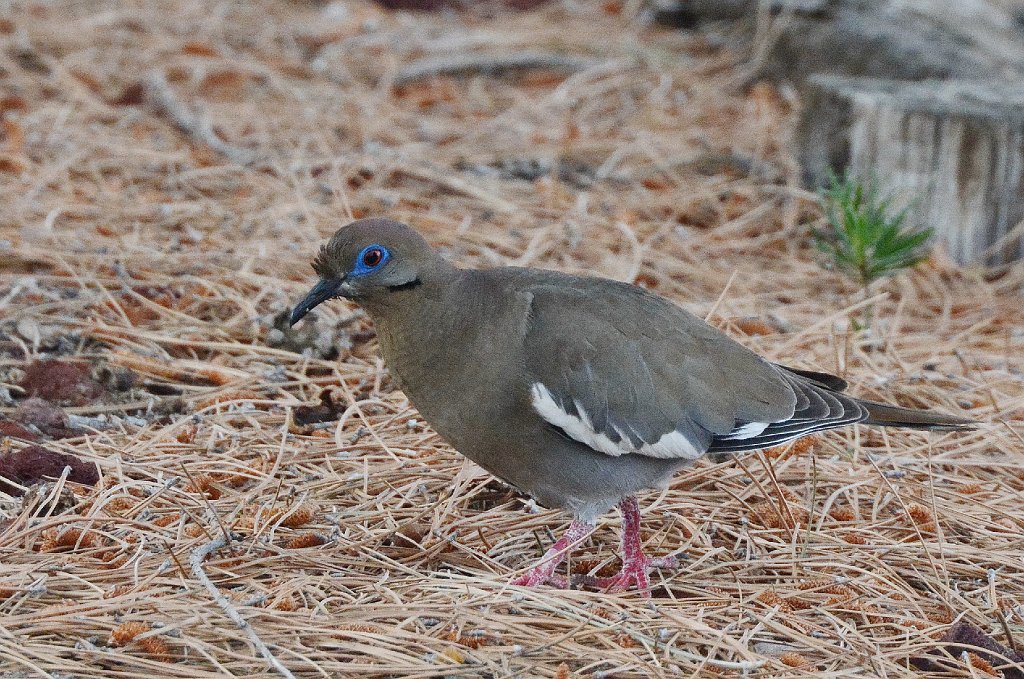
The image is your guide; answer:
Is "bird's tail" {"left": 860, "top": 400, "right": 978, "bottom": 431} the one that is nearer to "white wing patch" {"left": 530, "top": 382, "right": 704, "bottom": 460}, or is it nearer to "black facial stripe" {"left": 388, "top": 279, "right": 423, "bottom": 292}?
"white wing patch" {"left": 530, "top": 382, "right": 704, "bottom": 460}

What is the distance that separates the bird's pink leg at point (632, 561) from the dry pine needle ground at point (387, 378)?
6 cm

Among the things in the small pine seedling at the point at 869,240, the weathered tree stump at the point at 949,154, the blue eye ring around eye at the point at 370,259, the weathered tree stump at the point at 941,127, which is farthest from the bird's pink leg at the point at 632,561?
the weathered tree stump at the point at 949,154

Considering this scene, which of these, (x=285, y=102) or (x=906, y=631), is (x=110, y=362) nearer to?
(x=906, y=631)

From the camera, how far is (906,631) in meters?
3.11

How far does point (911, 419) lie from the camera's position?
363cm

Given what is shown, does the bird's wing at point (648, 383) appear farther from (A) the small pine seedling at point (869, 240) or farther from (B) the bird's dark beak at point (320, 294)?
(A) the small pine seedling at point (869, 240)

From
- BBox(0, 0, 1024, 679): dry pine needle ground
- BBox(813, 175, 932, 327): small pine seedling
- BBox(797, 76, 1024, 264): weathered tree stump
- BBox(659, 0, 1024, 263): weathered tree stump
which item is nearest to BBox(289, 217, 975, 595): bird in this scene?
BBox(0, 0, 1024, 679): dry pine needle ground

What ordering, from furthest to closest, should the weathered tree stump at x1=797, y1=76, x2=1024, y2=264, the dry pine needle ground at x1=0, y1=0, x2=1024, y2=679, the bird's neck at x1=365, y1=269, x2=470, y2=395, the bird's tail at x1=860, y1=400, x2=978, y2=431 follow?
the weathered tree stump at x1=797, y1=76, x2=1024, y2=264
the bird's tail at x1=860, y1=400, x2=978, y2=431
the bird's neck at x1=365, y1=269, x2=470, y2=395
the dry pine needle ground at x1=0, y1=0, x2=1024, y2=679

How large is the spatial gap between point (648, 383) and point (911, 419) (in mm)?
827

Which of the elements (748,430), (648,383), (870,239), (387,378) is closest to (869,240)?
(870,239)

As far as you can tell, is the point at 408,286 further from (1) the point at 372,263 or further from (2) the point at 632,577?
(2) the point at 632,577

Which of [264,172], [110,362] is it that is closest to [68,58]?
[264,172]

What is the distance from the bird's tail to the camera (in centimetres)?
362

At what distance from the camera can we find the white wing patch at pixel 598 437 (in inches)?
129
